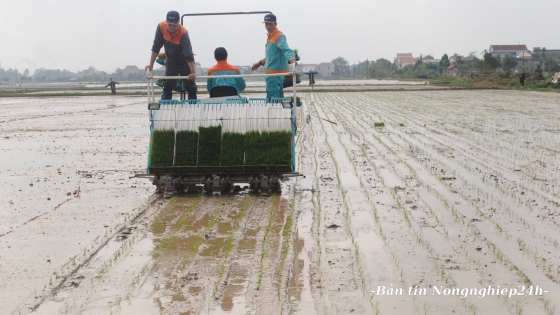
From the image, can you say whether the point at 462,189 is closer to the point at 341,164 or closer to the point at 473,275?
the point at 341,164

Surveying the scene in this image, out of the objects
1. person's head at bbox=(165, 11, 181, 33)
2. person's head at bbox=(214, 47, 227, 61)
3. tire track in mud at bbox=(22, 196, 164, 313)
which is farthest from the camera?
person's head at bbox=(214, 47, 227, 61)

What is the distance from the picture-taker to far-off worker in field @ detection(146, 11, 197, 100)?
374 inches

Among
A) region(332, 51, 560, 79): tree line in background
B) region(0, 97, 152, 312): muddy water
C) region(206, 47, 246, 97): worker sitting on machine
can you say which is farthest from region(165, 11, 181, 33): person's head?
region(332, 51, 560, 79): tree line in background

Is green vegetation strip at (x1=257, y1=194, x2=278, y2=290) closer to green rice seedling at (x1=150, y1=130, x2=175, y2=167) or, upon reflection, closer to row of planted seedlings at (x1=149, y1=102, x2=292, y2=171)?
row of planted seedlings at (x1=149, y1=102, x2=292, y2=171)

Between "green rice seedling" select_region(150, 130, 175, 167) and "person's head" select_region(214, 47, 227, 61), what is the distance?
4.36 feet

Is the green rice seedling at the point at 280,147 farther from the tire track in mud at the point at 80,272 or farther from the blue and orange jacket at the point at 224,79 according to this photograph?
the tire track in mud at the point at 80,272

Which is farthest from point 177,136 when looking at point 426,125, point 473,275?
point 426,125

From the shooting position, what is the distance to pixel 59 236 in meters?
7.05

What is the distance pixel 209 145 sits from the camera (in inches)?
356

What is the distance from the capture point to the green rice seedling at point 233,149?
29.5 ft

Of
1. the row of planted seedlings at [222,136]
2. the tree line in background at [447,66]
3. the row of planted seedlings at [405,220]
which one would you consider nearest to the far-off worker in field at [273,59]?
the row of planted seedlings at [222,136]

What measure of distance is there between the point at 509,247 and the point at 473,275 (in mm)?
986

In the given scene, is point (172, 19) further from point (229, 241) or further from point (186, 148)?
point (229, 241)

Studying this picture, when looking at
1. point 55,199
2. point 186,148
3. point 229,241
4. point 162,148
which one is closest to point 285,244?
point 229,241
